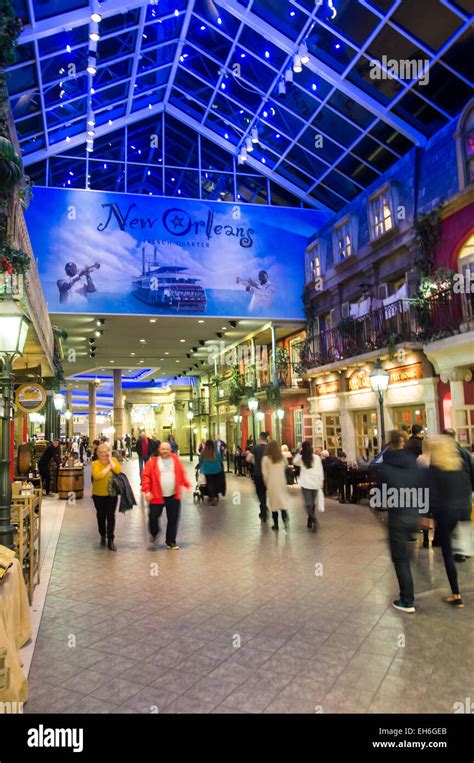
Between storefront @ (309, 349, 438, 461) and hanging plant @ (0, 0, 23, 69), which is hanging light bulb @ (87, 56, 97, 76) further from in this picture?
storefront @ (309, 349, 438, 461)

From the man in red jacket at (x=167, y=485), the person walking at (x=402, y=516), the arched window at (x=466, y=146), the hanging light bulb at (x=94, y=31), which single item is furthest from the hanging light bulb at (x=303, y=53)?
the person walking at (x=402, y=516)

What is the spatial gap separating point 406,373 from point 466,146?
5.65 meters

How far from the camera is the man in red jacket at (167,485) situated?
307 inches

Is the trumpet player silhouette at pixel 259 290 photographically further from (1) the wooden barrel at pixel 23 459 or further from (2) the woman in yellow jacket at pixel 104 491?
(2) the woman in yellow jacket at pixel 104 491

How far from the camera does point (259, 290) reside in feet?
67.6

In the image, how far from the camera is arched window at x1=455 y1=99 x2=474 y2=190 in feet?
40.6

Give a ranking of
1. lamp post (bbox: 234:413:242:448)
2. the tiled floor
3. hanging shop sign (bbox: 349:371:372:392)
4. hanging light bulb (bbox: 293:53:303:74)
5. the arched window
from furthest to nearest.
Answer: lamp post (bbox: 234:413:242:448) < hanging shop sign (bbox: 349:371:372:392) < hanging light bulb (bbox: 293:53:303:74) < the arched window < the tiled floor

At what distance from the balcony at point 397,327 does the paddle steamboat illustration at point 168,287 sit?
4.77m

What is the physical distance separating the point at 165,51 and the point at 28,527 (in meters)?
18.3

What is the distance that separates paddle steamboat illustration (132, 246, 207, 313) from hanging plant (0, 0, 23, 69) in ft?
39.2

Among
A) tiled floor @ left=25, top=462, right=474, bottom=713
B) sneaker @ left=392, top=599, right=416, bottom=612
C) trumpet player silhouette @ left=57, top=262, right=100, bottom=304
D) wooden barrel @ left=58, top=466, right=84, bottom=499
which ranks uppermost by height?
trumpet player silhouette @ left=57, top=262, right=100, bottom=304

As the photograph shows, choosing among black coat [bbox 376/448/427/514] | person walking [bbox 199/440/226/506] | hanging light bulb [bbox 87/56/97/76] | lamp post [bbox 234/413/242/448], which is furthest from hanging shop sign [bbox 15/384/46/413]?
lamp post [bbox 234/413/242/448]

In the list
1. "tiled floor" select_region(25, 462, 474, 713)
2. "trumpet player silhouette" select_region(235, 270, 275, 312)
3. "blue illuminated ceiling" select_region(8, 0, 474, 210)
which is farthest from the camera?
"trumpet player silhouette" select_region(235, 270, 275, 312)

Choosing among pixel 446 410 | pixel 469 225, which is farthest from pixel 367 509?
pixel 469 225
